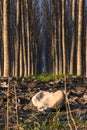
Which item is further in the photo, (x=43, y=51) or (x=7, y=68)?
(x=43, y=51)

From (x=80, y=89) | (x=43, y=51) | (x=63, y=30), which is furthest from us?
(x=43, y=51)

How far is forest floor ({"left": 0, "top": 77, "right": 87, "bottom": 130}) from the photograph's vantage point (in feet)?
14.5

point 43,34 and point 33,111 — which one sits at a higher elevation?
point 43,34

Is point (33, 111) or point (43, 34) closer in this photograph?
point (33, 111)

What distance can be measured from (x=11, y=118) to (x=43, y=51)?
36.9 meters

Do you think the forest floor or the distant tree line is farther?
the distant tree line

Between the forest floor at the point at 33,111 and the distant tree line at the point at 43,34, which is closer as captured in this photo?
the forest floor at the point at 33,111

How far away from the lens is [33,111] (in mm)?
5895

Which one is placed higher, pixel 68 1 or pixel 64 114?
pixel 68 1

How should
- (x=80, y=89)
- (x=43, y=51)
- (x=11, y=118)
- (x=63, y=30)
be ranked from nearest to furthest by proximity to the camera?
(x=11, y=118)
(x=80, y=89)
(x=63, y=30)
(x=43, y=51)

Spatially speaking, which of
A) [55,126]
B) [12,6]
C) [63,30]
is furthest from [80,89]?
[12,6]

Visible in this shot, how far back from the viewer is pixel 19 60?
21703 mm

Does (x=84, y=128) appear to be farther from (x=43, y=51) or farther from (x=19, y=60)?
(x=43, y=51)

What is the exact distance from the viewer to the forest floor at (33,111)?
442cm
